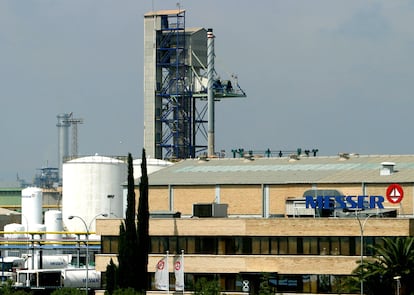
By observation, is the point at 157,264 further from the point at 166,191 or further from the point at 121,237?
the point at 166,191

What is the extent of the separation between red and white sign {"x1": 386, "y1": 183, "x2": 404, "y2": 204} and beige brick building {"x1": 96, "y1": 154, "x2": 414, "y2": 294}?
1.67 metres

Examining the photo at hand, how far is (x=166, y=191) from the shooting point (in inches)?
6152

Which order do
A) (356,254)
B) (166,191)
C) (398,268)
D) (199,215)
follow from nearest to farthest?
1. (398,268)
2. (356,254)
3. (199,215)
4. (166,191)

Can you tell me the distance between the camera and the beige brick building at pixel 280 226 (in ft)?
401

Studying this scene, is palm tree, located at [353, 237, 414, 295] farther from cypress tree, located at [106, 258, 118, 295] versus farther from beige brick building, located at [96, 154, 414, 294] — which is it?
cypress tree, located at [106, 258, 118, 295]

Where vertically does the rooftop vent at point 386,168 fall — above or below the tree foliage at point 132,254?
above

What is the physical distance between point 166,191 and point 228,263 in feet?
99.4

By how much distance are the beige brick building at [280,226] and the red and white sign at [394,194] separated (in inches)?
65.9

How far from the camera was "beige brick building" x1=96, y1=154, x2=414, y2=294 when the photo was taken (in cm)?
12225

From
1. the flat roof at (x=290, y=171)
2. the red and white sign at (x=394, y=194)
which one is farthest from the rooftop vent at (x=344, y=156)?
the red and white sign at (x=394, y=194)

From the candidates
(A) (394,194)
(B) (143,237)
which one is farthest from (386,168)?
(B) (143,237)

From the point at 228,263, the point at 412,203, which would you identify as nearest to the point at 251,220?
the point at 228,263

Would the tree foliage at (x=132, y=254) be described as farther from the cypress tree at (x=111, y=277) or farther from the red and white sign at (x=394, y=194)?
the red and white sign at (x=394, y=194)

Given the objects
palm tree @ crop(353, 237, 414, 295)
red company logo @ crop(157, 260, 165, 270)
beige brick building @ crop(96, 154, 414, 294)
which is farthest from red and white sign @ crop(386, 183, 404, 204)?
red company logo @ crop(157, 260, 165, 270)
